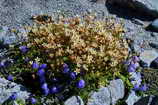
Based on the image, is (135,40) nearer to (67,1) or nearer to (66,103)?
(67,1)

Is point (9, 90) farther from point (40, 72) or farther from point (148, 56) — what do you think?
point (148, 56)

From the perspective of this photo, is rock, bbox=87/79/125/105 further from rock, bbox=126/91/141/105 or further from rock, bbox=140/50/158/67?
rock, bbox=140/50/158/67

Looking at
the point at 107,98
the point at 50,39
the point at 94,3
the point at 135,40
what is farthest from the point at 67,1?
the point at 107,98

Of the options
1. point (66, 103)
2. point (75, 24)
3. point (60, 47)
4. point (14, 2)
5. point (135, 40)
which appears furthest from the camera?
point (14, 2)

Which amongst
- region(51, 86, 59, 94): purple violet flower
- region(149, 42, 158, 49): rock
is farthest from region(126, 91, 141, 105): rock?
region(149, 42, 158, 49): rock

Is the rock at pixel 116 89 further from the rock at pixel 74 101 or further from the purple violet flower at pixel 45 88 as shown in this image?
the purple violet flower at pixel 45 88

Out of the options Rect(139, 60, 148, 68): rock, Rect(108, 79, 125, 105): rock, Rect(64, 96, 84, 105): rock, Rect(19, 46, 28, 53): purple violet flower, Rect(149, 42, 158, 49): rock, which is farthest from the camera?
Rect(149, 42, 158, 49): rock
